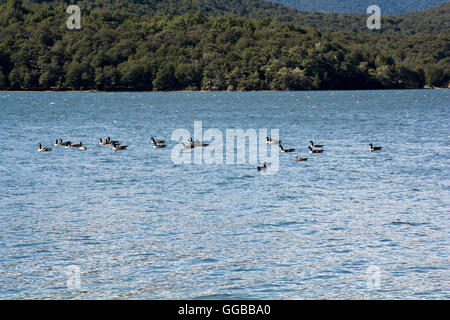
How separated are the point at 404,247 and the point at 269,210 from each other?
623 centimetres

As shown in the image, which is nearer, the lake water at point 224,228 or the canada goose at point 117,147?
the lake water at point 224,228

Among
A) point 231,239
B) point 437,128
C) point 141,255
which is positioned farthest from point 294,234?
point 437,128

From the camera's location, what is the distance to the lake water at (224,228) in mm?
14727

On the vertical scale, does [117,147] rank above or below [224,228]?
above

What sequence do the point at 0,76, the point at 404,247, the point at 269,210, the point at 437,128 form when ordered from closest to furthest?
1. the point at 404,247
2. the point at 269,210
3. the point at 437,128
4. the point at 0,76

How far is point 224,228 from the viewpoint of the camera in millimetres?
19906

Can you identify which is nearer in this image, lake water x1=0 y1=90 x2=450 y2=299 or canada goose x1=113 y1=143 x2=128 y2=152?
lake water x1=0 y1=90 x2=450 y2=299

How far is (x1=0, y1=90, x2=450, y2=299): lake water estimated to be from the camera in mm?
14727

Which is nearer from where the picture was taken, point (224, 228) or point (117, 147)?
point (224, 228)

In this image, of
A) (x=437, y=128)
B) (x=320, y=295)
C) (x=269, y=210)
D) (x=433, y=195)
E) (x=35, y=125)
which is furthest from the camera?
(x=35, y=125)

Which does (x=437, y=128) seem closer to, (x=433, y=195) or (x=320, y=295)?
(x=433, y=195)

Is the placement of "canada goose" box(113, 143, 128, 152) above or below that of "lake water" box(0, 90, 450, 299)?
above

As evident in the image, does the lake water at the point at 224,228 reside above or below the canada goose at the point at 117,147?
below

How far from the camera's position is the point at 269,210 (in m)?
22.7
